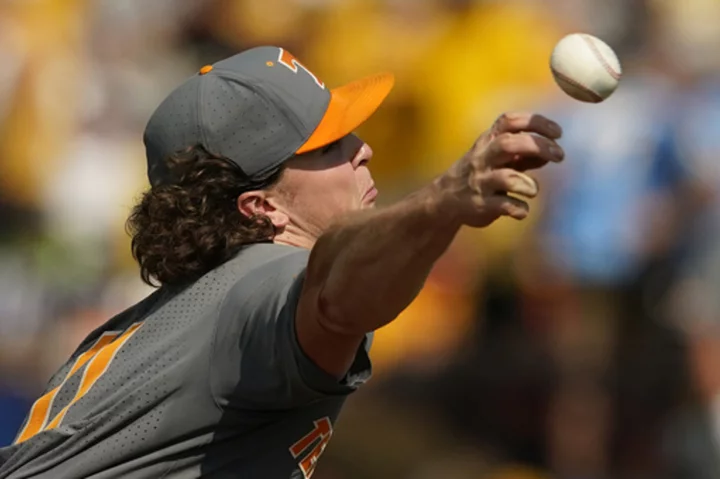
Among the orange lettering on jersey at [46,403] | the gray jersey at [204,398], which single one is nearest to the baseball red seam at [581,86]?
the gray jersey at [204,398]

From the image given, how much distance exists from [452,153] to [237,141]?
451cm

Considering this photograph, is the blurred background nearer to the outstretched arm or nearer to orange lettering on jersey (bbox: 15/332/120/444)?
orange lettering on jersey (bbox: 15/332/120/444)

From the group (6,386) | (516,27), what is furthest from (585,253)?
(6,386)

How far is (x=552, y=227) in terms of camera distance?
7.30 m

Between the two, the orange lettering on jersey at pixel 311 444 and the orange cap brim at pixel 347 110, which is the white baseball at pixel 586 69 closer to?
the orange cap brim at pixel 347 110

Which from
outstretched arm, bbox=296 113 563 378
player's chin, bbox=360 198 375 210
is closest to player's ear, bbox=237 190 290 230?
player's chin, bbox=360 198 375 210

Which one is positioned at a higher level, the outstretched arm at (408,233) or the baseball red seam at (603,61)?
the baseball red seam at (603,61)

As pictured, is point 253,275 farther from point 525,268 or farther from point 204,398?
point 525,268

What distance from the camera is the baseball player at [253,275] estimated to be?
2.56 meters

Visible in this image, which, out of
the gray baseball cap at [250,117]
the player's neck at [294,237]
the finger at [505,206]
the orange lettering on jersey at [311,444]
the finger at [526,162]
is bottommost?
the orange lettering on jersey at [311,444]

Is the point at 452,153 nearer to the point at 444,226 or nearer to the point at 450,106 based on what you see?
the point at 450,106

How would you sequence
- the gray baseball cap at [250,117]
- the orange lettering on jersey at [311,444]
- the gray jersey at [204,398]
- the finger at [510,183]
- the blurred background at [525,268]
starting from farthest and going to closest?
1. the blurred background at [525,268]
2. the gray baseball cap at [250,117]
3. the orange lettering on jersey at [311,444]
4. the gray jersey at [204,398]
5. the finger at [510,183]

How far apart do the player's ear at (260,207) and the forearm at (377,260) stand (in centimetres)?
71

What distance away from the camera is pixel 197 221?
10.9ft
